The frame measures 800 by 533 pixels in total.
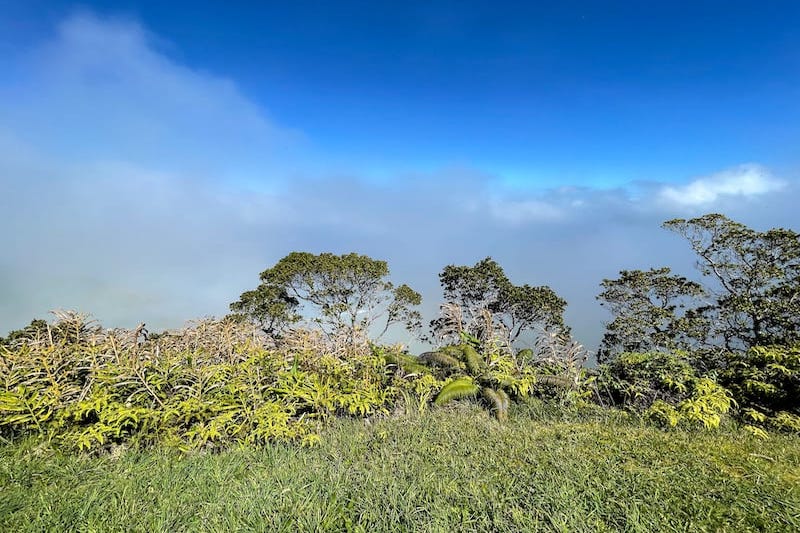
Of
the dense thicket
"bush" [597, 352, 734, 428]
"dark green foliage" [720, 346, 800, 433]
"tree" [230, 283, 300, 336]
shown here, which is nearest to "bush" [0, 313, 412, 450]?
the dense thicket

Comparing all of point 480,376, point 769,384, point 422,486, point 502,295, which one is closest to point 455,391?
point 480,376

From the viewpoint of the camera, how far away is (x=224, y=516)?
2.46 meters

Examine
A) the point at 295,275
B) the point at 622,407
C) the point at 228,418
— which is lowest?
the point at 622,407

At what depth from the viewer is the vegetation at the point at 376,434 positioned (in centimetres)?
247

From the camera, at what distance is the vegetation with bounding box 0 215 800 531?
247cm

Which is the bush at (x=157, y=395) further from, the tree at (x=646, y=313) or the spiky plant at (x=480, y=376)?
the tree at (x=646, y=313)

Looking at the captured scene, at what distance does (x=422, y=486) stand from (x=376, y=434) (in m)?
1.35

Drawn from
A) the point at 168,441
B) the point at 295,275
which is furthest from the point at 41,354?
the point at 295,275

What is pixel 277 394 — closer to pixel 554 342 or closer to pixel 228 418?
pixel 228 418

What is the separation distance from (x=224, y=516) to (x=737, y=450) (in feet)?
12.5

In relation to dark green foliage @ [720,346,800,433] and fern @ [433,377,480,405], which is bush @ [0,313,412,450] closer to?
fern @ [433,377,480,405]

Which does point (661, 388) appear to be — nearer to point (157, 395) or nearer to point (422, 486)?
point (422, 486)

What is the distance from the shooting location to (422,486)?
9.01 feet

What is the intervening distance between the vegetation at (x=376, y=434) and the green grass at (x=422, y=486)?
1 centimetres
